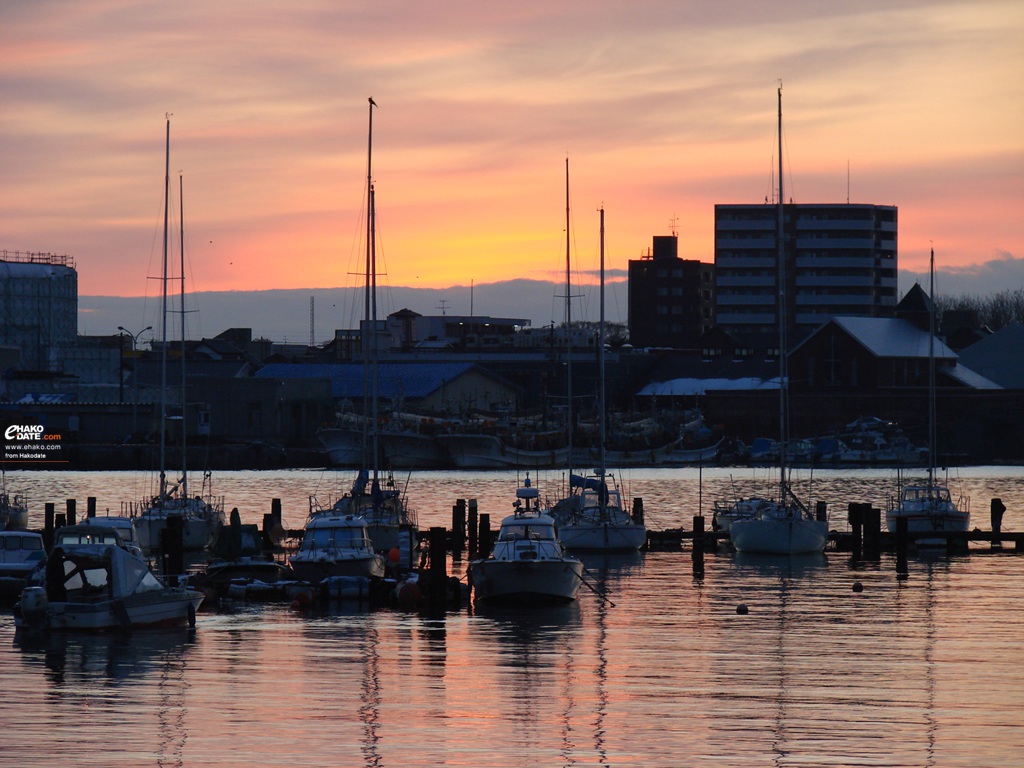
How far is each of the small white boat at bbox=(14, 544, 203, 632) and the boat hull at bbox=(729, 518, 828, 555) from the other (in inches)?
1020

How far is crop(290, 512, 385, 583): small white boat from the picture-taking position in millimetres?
44969

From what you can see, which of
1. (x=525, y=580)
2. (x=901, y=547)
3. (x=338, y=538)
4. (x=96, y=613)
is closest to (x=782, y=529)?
(x=901, y=547)

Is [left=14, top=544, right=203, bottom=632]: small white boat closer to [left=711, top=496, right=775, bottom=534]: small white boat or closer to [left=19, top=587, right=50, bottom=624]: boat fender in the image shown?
[left=19, top=587, right=50, bottom=624]: boat fender

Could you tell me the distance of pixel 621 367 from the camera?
183375 mm

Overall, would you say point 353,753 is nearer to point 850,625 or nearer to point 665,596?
point 850,625

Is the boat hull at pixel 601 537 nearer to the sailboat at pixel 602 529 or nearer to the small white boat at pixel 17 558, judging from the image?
the sailboat at pixel 602 529

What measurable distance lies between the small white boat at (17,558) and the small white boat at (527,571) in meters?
12.4

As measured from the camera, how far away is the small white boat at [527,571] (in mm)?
41250

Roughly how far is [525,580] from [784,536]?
17992 mm

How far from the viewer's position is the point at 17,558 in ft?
145

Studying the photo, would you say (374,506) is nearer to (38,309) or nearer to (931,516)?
(931,516)

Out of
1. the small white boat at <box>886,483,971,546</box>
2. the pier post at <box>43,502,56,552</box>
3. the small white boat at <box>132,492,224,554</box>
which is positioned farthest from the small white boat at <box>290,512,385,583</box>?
the small white boat at <box>886,483,971,546</box>

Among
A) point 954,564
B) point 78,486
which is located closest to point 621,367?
point 78,486

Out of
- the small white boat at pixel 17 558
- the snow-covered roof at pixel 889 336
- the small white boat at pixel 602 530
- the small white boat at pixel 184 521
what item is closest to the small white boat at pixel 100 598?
the small white boat at pixel 17 558
